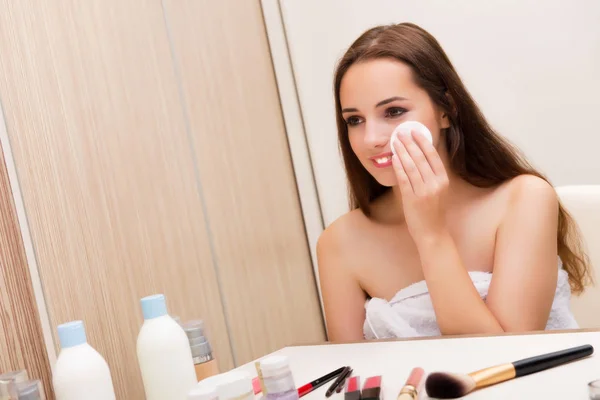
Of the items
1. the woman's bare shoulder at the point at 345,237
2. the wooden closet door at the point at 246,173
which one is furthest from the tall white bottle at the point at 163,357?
the wooden closet door at the point at 246,173

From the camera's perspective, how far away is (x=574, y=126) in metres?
1.90

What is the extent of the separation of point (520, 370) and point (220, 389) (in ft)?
1.15

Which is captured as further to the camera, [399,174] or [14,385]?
[399,174]

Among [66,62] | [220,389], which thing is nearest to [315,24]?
[66,62]

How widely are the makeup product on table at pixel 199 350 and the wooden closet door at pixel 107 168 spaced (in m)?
0.34

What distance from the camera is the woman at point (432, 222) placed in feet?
→ 3.97

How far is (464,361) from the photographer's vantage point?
3.01 feet

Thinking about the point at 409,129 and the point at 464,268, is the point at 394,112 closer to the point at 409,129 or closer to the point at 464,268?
the point at 409,129

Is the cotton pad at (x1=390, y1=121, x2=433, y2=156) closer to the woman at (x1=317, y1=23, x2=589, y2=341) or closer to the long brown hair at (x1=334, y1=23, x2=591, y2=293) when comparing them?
the woman at (x1=317, y1=23, x2=589, y2=341)

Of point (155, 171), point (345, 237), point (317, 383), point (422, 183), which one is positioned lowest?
point (317, 383)

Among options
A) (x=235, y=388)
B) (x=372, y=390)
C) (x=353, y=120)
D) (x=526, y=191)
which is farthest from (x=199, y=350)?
(x=526, y=191)

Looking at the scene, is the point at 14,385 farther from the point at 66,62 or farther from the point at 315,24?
the point at 315,24

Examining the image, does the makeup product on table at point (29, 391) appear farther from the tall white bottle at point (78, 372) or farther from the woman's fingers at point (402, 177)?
the woman's fingers at point (402, 177)

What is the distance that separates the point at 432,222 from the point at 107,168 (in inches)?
26.7
